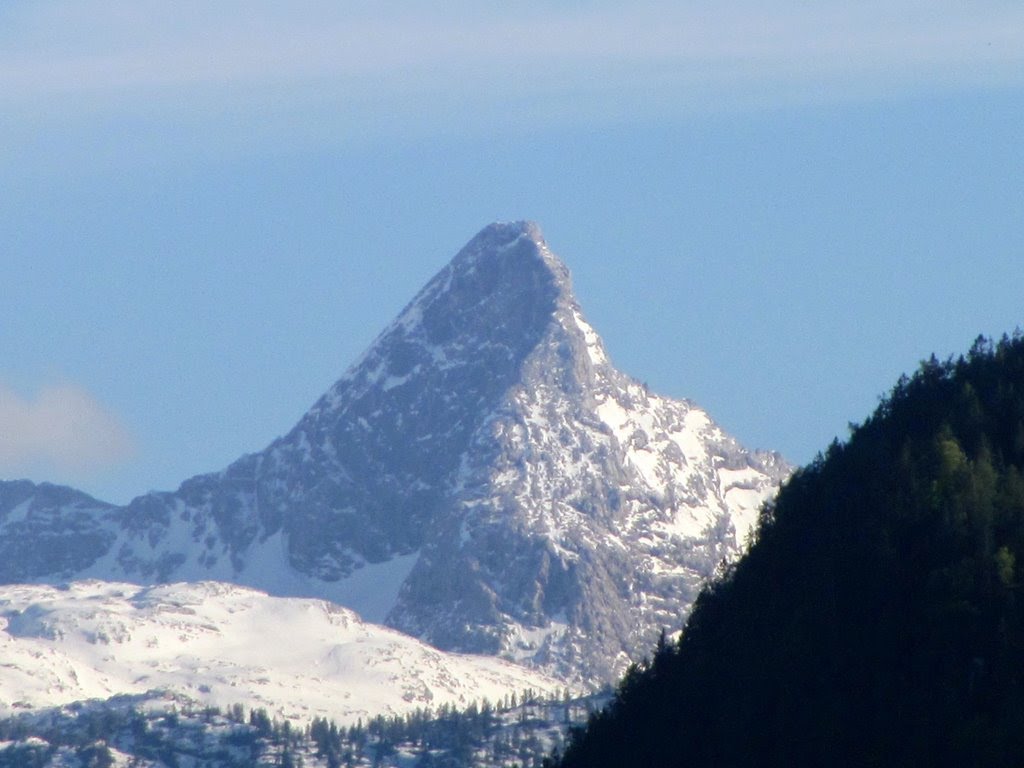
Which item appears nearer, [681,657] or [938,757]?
[938,757]

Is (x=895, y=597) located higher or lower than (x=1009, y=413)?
lower

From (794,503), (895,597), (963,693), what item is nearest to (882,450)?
(794,503)

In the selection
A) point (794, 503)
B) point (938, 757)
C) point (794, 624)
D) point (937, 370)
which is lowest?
point (938, 757)

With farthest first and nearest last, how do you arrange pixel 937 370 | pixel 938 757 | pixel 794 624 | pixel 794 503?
pixel 937 370
pixel 794 503
pixel 794 624
pixel 938 757

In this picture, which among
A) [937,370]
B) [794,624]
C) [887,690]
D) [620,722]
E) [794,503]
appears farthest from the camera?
[937,370]

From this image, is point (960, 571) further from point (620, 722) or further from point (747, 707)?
point (620, 722)

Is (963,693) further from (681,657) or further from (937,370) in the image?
(937,370)
